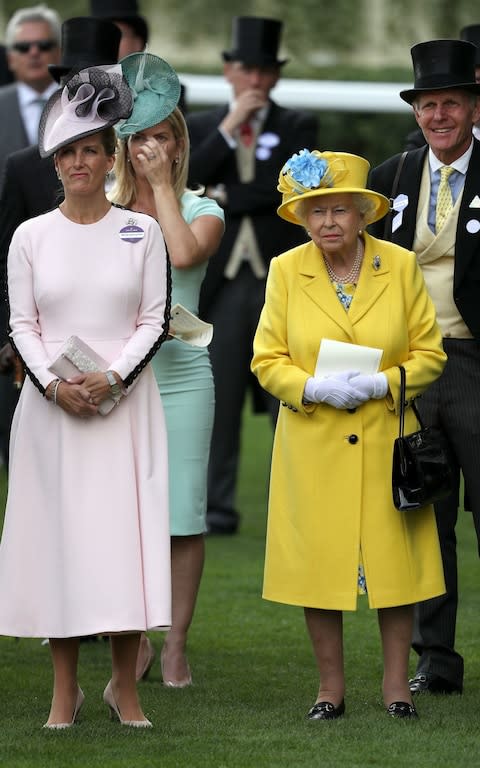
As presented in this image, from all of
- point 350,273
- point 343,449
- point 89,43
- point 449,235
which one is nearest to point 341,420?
point 343,449

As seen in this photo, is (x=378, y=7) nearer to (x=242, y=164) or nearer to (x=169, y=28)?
(x=169, y=28)

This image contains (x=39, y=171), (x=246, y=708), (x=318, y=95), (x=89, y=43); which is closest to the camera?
(x=246, y=708)

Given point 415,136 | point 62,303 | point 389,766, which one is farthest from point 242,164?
point 389,766

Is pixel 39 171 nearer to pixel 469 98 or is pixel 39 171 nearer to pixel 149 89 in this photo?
pixel 149 89

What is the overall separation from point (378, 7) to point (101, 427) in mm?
26975

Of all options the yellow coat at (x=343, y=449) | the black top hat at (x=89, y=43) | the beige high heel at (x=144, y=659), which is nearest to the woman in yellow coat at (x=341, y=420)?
the yellow coat at (x=343, y=449)

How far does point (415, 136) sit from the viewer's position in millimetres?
8359

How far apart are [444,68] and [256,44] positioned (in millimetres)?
4191

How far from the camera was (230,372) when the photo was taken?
1157cm

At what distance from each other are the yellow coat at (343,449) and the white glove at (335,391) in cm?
5

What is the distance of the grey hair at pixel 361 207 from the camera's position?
664cm

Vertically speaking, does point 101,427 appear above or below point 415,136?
below

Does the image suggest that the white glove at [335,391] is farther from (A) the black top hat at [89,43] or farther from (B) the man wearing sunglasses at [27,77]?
(B) the man wearing sunglasses at [27,77]

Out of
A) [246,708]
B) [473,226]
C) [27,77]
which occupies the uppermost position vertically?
[27,77]
